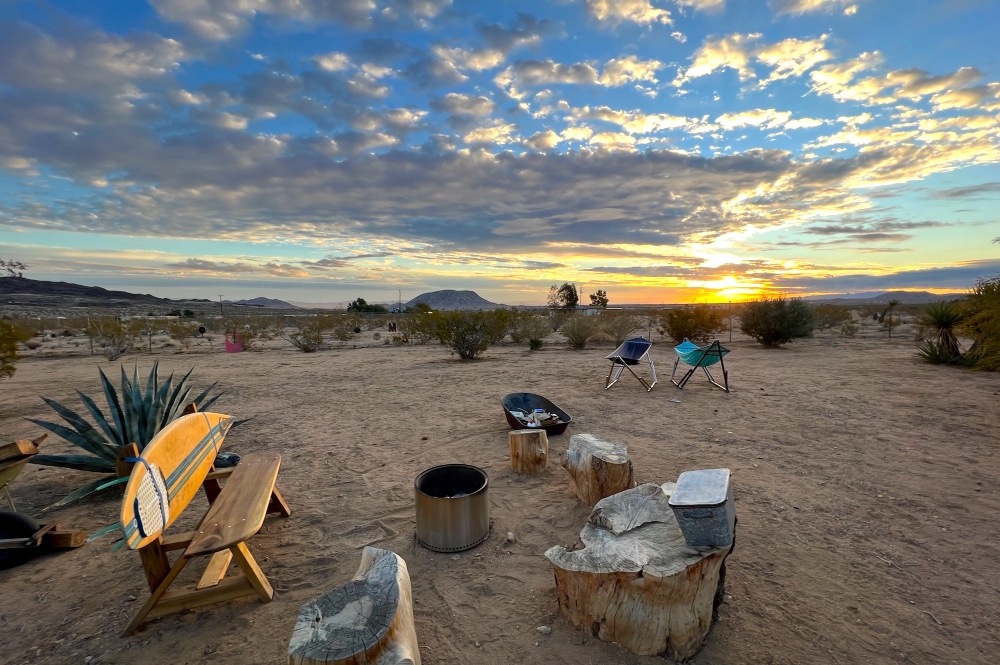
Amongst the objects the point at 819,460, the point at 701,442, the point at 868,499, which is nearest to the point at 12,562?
the point at 701,442

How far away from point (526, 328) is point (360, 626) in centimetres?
1481

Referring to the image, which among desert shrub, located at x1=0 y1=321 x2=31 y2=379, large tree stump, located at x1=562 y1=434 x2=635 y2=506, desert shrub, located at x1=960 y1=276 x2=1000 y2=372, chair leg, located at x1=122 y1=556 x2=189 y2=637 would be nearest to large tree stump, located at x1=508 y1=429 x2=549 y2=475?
large tree stump, located at x1=562 y1=434 x2=635 y2=506

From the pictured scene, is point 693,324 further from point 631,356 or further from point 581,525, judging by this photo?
point 581,525

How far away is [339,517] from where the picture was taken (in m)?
3.71

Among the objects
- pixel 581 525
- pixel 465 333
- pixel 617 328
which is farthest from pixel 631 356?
pixel 617 328

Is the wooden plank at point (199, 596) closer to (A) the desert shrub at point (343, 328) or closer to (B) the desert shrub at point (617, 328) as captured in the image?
(B) the desert shrub at point (617, 328)

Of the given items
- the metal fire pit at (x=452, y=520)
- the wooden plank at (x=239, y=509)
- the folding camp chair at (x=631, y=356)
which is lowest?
the metal fire pit at (x=452, y=520)

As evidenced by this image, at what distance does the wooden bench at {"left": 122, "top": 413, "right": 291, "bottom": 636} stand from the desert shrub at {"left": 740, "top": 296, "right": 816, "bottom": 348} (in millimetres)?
15535

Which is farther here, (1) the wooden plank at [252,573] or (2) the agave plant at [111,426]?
(2) the agave plant at [111,426]

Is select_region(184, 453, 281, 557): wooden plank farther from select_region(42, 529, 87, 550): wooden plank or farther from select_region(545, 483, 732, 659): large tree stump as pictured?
select_region(545, 483, 732, 659): large tree stump

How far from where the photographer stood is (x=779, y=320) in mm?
14344

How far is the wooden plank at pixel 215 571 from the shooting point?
2.65m

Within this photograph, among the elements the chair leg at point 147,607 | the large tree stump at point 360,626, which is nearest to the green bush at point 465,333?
the chair leg at point 147,607

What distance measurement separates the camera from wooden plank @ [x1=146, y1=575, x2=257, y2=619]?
8.18 feet
